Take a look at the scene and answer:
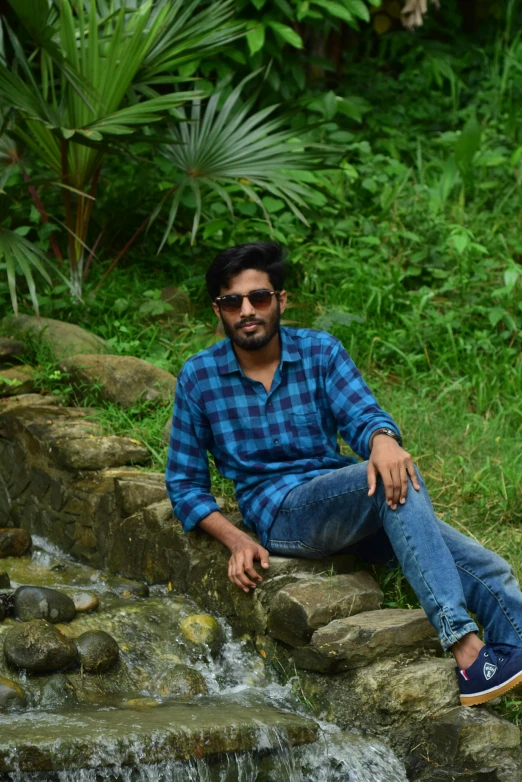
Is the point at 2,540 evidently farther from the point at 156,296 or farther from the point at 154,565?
the point at 156,296

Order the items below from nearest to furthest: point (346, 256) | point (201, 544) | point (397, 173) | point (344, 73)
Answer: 1. point (201, 544)
2. point (346, 256)
3. point (397, 173)
4. point (344, 73)

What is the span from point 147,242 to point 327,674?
162 inches

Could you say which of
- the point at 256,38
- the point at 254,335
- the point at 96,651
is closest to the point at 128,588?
the point at 96,651

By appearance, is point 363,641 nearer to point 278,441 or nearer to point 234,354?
point 278,441

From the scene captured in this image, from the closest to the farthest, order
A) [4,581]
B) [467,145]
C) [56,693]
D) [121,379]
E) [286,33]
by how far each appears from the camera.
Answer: [56,693], [4,581], [121,379], [286,33], [467,145]

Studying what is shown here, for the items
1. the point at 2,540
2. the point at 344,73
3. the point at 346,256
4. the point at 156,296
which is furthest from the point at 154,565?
the point at 344,73

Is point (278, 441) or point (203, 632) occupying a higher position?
point (278, 441)

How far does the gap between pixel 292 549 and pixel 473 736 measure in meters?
0.88

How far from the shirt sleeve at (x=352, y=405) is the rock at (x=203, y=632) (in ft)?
2.68

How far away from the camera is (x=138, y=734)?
2773mm

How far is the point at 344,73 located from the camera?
8.15 metres

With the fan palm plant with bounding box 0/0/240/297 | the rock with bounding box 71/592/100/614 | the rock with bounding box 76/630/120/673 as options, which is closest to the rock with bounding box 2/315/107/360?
the fan palm plant with bounding box 0/0/240/297

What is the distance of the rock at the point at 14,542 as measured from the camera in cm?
441

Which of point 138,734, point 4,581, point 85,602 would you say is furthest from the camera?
point 4,581
